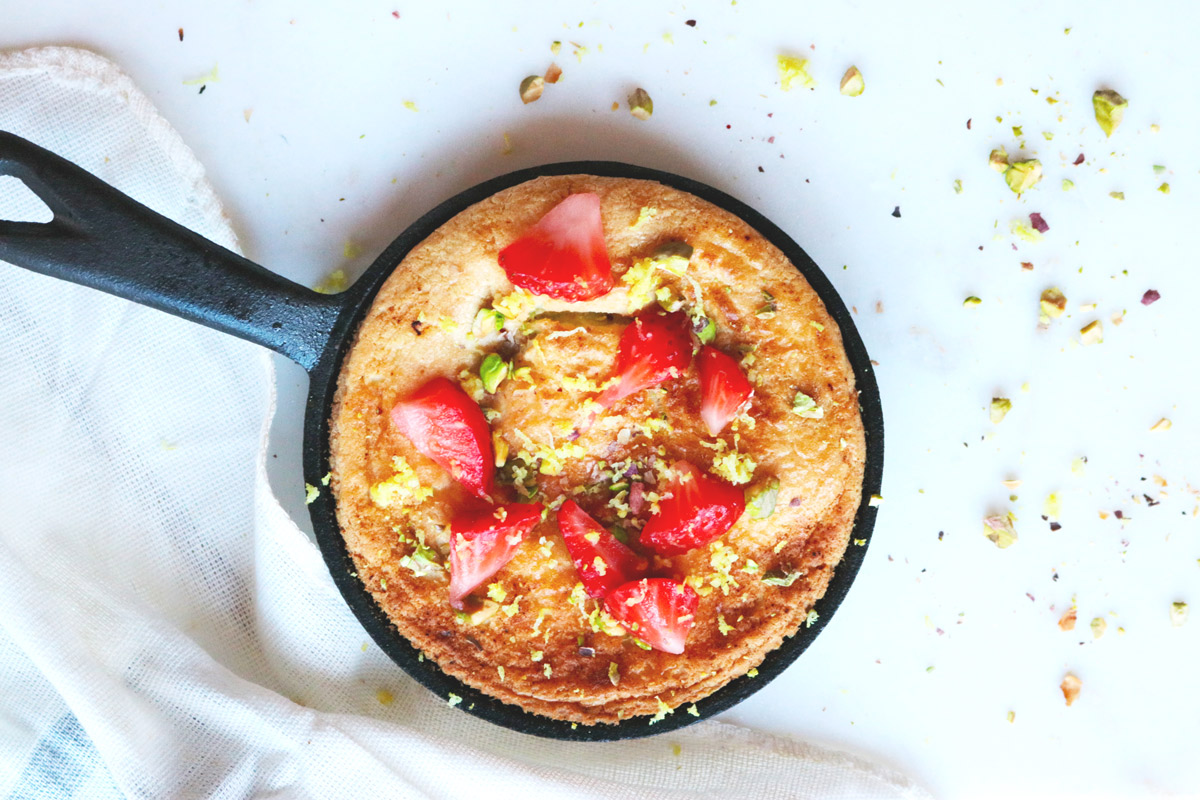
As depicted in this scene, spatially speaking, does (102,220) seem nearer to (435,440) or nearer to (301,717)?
(435,440)

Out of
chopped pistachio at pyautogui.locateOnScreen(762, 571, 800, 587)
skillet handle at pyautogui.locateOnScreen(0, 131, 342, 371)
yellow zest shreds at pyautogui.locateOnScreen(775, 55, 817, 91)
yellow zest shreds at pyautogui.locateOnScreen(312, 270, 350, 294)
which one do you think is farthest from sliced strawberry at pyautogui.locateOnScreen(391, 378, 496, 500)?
yellow zest shreds at pyautogui.locateOnScreen(775, 55, 817, 91)

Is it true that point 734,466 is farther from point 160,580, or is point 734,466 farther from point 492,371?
point 160,580

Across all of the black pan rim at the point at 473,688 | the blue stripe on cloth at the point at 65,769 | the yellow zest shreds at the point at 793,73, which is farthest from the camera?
the yellow zest shreds at the point at 793,73

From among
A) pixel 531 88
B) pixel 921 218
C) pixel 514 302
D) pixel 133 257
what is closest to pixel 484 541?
pixel 514 302

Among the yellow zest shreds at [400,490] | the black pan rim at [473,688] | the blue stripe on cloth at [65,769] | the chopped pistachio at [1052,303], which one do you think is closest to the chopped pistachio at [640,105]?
the black pan rim at [473,688]

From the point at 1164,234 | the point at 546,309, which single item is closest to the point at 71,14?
the point at 546,309

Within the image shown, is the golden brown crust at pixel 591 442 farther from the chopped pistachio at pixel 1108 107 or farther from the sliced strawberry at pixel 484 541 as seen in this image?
the chopped pistachio at pixel 1108 107

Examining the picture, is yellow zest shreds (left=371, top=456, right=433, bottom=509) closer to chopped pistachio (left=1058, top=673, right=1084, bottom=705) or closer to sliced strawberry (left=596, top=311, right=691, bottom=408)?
sliced strawberry (left=596, top=311, right=691, bottom=408)
